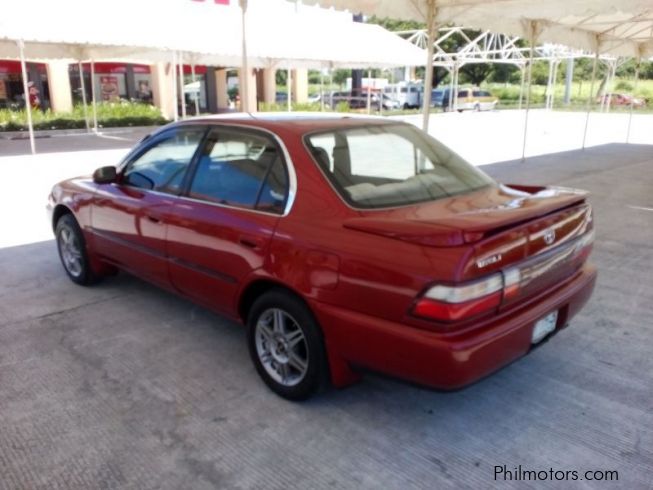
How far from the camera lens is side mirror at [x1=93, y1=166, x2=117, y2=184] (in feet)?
14.3

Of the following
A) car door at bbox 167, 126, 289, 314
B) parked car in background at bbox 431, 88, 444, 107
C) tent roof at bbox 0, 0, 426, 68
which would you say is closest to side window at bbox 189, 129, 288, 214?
car door at bbox 167, 126, 289, 314

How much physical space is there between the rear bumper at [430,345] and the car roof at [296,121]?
1.14 meters

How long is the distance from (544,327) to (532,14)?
9.54 metres

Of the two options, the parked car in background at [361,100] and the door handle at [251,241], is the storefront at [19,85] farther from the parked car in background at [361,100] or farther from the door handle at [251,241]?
the door handle at [251,241]

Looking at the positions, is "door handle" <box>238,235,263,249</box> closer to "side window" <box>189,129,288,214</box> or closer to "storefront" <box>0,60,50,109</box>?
"side window" <box>189,129,288,214</box>

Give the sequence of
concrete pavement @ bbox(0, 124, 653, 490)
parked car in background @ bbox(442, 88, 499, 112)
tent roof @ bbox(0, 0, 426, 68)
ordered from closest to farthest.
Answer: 1. concrete pavement @ bbox(0, 124, 653, 490)
2. tent roof @ bbox(0, 0, 426, 68)
3. parked car in background @ bbox(442, 88, 499, 112)

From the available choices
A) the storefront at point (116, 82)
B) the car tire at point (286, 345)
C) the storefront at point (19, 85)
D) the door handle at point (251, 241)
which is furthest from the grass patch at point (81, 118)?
the car tire at point (286, 345)

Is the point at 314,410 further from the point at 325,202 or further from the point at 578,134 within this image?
the point at 578,134

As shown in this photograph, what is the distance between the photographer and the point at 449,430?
9.75 ft

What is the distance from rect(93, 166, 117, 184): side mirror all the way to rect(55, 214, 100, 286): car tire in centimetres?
68

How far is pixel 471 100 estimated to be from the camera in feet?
140

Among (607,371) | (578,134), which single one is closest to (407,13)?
(607,371)

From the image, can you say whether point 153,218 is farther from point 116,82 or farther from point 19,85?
point 116,82

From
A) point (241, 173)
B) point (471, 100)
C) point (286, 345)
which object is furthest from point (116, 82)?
point (286, 345)
